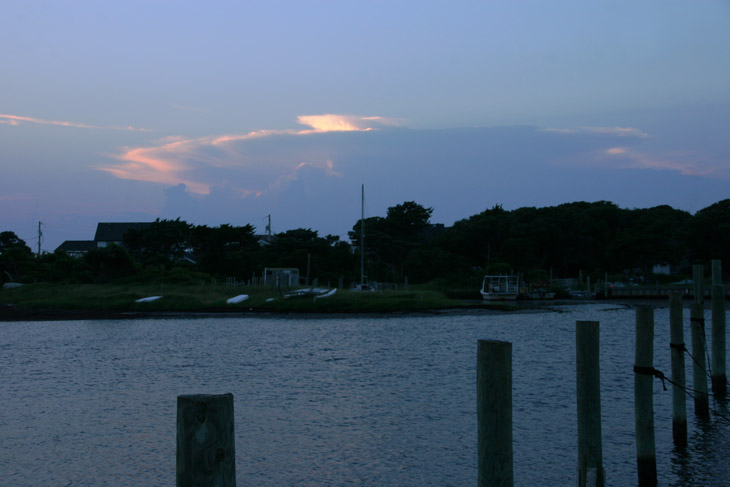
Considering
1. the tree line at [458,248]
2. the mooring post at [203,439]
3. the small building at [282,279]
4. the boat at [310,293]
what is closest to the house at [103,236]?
the tree line at [458,248]

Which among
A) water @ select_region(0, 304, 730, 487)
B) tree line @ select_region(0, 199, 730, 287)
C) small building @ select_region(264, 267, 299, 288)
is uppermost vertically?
tree line @ select_region(0, 199, 730, 287)

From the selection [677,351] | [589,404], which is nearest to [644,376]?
[589,404]

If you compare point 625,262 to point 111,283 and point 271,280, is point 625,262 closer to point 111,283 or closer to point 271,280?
point 271,280

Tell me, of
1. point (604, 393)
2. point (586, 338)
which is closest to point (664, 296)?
point (604, 393)

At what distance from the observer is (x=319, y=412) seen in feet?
54.1

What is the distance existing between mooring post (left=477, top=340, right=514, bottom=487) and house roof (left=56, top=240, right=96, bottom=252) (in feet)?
338

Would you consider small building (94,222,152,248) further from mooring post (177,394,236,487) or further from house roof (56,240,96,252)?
mooring post (177,394,236,487)

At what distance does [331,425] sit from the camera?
1512cm

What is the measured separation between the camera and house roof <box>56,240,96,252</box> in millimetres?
101500

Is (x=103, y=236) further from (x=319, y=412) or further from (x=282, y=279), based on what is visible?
(x=319, y=412)

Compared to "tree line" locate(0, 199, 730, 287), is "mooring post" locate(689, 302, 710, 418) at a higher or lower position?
lower

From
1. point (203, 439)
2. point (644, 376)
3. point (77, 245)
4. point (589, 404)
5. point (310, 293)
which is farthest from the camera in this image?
point (77, 245)

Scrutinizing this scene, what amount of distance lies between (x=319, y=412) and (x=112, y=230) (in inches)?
3590

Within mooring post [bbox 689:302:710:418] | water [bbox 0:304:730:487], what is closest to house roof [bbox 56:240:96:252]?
water [bbox 0:304:730:487]
